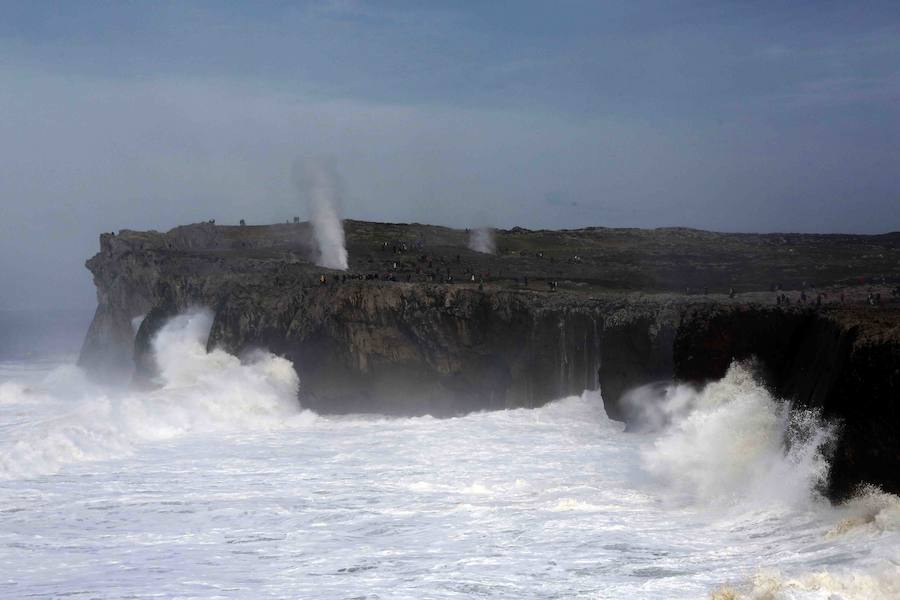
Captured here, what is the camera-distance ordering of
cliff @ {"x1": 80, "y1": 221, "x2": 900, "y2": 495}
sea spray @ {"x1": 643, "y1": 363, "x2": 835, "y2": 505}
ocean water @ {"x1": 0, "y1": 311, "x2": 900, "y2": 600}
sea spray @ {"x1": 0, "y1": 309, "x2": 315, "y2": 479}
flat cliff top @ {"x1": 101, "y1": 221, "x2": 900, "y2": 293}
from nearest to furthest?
ocean water @ {"x1": 0, "y1": 311, "x2": 900, "y2": 600} < sea spray @ {"x1": 643, "y1": 363, "x2": 835, "y2": 505} < cliff @ {"x1": 80, "y1": 221, "x2": 900, "y2": 495} < sea spray @ {"x1": 0, "y1": 309, "x2": 315, "y2": 479} < flat cliff top @ {"x1": 101, "y1": 221, "x2": 900, "y2": 293}

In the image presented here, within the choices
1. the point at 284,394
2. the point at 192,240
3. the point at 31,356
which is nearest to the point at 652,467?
the point at 284,394

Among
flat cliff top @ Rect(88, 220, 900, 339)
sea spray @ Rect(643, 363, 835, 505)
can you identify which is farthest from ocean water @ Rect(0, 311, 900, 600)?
flat cliff top @ Rect(88, 220, 900, 339)

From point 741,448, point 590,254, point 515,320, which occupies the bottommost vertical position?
point 741,448

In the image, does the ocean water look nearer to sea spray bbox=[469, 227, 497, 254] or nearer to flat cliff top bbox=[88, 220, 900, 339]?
flat cliff top bbox=[88, 220, 900, 339]

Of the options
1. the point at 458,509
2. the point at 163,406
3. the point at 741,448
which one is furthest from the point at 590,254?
the point at 458,509

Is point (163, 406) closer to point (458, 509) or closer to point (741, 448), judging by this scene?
point (458, 509)

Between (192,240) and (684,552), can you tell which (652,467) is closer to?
(684,552)

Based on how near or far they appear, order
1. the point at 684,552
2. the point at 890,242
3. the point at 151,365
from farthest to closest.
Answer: the point at 890,242 < the point at 151,365 < the point at 684,552
